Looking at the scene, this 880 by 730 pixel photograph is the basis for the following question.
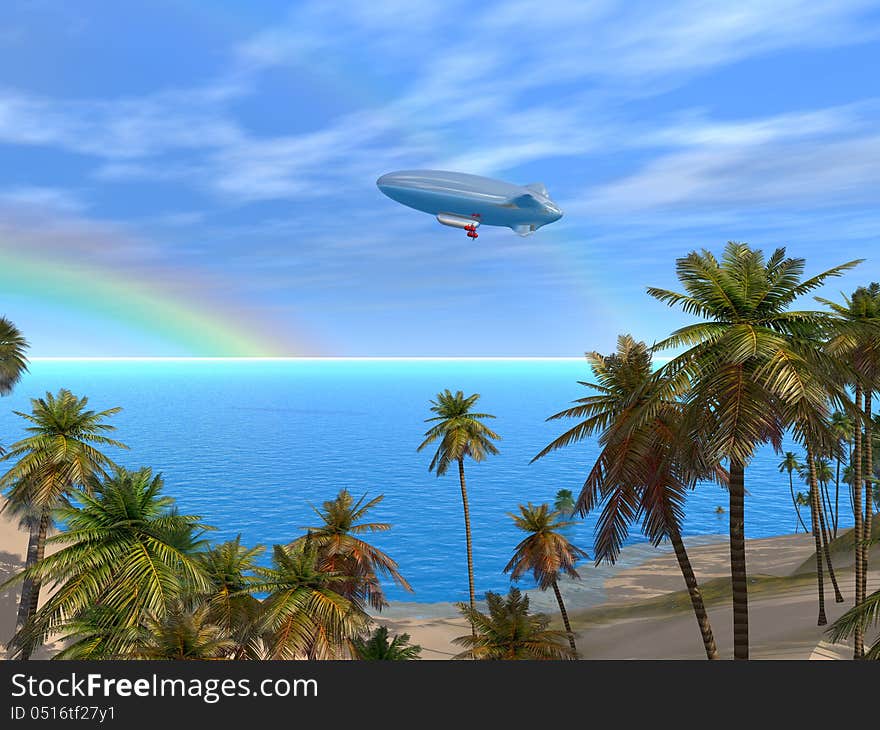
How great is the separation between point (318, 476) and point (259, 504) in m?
33.9

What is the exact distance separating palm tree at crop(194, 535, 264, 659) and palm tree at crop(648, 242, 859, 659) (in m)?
17.9

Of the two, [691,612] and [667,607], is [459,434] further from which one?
[667,607]

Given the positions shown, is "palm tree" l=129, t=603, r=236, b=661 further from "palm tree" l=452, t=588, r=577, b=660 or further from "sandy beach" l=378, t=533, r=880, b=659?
"sandy beach" l=378, t=533, r=880, b=659

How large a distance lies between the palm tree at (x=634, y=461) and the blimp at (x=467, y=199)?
37882mm

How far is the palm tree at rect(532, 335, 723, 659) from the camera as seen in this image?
19.2 m

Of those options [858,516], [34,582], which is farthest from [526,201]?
[34,582]

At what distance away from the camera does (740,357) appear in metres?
15.2

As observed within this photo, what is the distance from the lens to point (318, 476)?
162 metres

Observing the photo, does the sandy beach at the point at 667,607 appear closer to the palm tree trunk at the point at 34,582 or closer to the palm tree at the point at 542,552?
the palm tree trunk at the point at 34,582

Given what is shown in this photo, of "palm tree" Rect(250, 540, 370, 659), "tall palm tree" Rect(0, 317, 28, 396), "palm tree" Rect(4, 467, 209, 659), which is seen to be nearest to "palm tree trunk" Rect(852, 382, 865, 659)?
"palm tree" Rect(250, 540, 370, 659)

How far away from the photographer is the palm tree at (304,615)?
60.6 feet

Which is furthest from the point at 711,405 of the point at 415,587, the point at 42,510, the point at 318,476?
the point at 318,476

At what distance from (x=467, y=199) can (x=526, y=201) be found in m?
6.26

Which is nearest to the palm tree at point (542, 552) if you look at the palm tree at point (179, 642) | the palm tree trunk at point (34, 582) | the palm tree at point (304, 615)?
the palm tree at point (304, 615)
